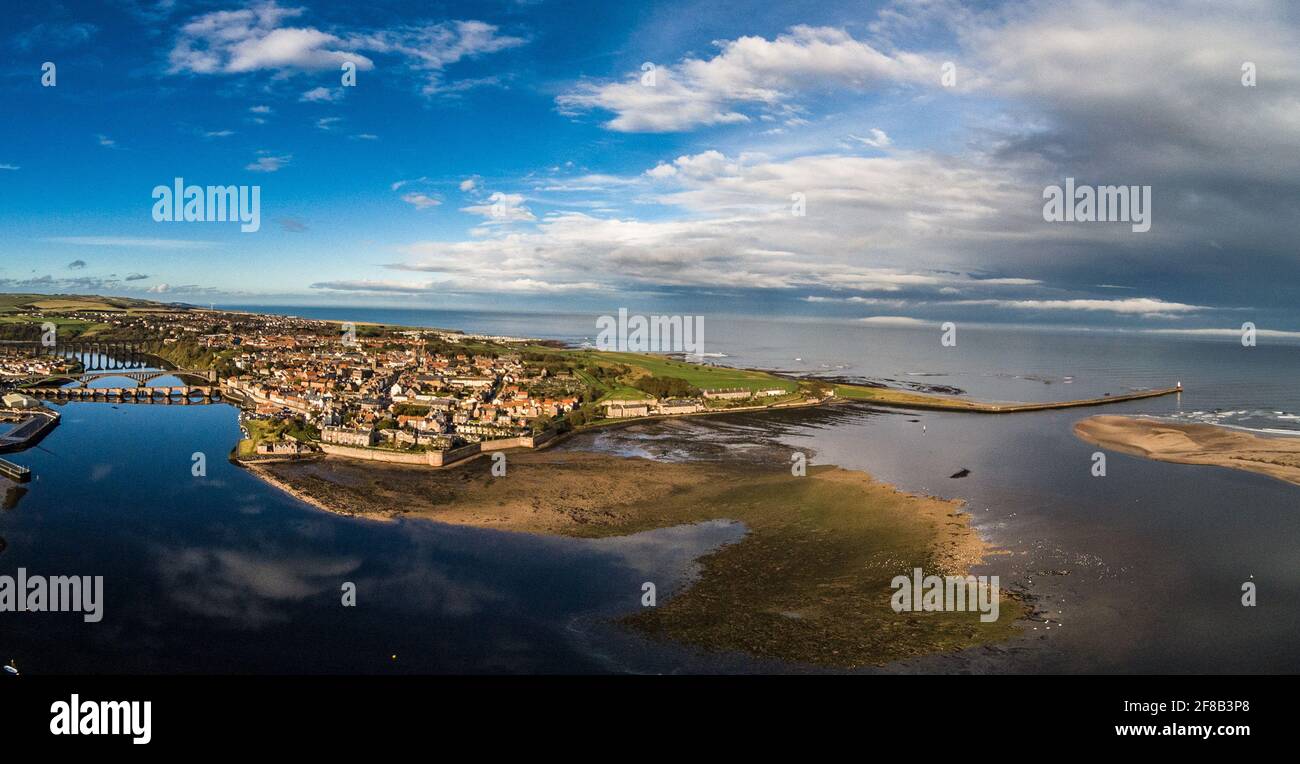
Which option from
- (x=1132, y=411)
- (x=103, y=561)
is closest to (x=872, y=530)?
(x=103, y=561)

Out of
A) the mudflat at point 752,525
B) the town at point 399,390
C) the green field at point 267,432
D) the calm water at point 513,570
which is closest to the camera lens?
the calm water at point 513,570

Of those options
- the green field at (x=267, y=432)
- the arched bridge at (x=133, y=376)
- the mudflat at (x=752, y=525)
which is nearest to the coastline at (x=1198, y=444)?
the mudflat at (x=752, y=525)

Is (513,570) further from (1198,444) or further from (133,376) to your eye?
(133,376)

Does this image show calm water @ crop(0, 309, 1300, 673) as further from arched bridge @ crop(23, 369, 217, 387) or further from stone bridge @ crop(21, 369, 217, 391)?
arched bridge @ crop(23, 369, 217, 387)

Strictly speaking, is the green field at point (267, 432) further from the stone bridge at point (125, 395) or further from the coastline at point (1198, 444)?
the coastline at point (1198, 444)

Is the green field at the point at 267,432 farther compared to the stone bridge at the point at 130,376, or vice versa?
the stone bridge at the point at 130,376

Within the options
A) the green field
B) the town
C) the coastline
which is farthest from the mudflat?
the coastline
